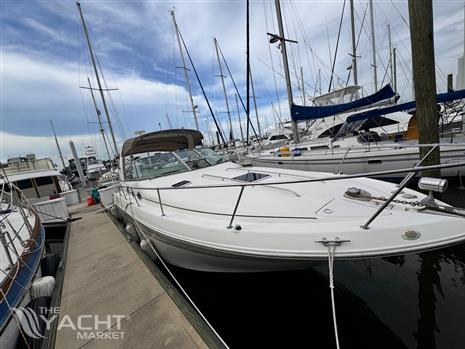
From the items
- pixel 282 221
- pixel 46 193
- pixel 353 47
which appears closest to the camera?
pixel 282 221

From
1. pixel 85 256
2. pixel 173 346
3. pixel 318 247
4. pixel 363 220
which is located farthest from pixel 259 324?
pixel 85 256

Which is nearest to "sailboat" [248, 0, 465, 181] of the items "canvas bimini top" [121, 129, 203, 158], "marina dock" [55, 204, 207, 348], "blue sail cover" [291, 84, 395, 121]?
"blue sail cover" [291, 84, 395, 121]

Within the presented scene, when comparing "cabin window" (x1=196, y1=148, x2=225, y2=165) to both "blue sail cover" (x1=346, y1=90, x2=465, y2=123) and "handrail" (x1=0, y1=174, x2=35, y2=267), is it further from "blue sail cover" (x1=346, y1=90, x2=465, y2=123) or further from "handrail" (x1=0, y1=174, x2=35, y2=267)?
"blue sail cover" (x1=346, y1=90, x2=465, y2=123)

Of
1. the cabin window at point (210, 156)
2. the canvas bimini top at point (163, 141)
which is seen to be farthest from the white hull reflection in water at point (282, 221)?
the canvas bimini top at point (163, 141)

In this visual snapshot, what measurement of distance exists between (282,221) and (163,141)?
3.57 metres

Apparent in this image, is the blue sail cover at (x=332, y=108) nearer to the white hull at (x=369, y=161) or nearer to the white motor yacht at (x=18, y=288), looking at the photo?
the white hull at (x=369, y=161)

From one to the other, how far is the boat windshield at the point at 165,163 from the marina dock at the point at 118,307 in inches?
55.0

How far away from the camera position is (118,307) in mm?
2545

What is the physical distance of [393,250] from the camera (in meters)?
1.64

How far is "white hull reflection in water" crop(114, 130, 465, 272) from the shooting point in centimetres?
170

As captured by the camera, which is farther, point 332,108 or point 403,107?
point 332,108

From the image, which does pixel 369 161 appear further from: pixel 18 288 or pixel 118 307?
pixel 18 288

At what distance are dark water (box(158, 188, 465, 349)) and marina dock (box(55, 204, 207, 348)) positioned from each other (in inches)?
24.6

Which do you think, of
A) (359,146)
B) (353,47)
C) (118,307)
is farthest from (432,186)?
(353,47)
